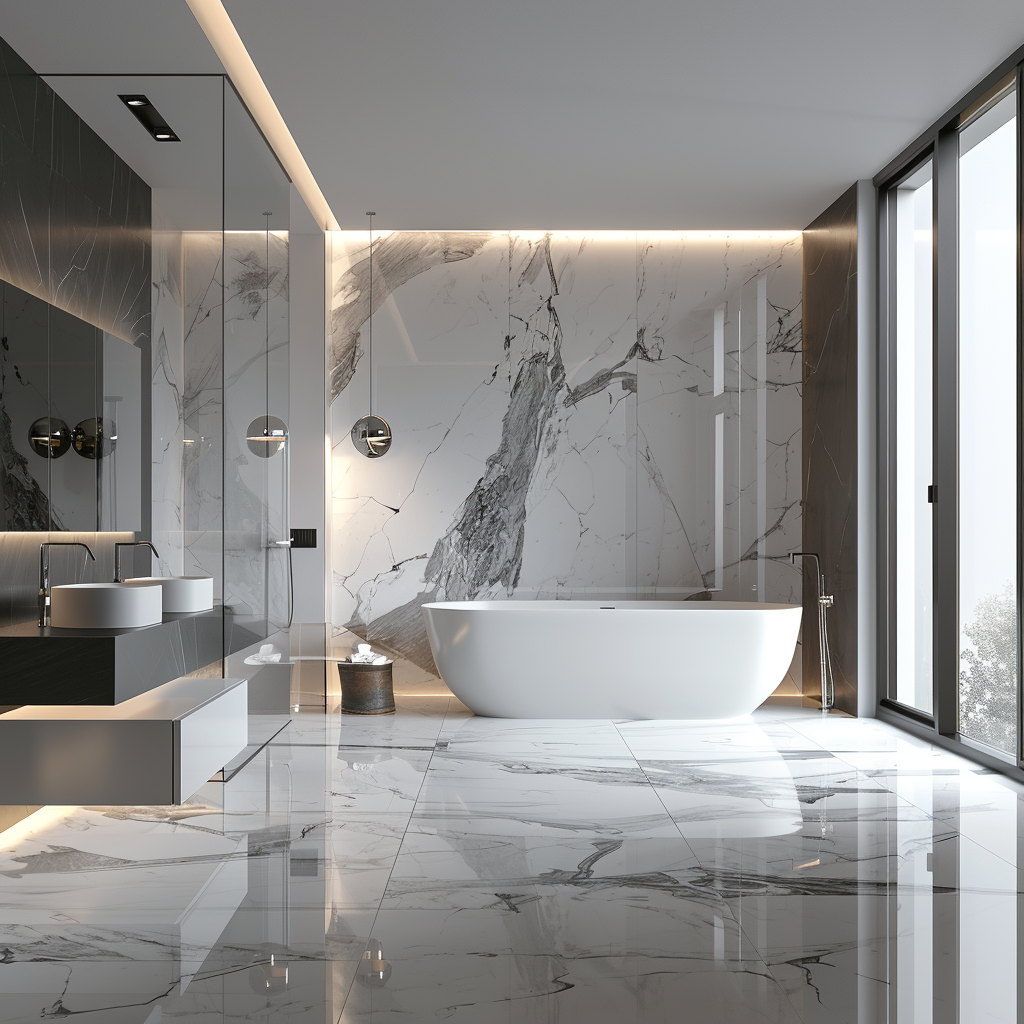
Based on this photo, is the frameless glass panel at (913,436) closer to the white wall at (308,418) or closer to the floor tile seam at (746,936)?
the floor tile seam at (746,936)

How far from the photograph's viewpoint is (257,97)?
433cm

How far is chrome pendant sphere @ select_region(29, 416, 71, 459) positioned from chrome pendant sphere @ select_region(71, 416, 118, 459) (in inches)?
1.8

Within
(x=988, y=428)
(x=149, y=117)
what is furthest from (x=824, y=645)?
(x=149, y=117)

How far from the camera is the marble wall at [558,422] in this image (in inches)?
241

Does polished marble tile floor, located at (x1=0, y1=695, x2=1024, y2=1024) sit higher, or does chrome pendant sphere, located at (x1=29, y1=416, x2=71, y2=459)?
chrome pendant sphere, located at (x1=29, y1=416, x2=71, y2=459)

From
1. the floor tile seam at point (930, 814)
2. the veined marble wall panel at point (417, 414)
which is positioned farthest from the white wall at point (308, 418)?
the floor tile seam at point (930, 814)

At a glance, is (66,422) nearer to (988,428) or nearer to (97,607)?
(97,607)

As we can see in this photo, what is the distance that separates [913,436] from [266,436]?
130 inches

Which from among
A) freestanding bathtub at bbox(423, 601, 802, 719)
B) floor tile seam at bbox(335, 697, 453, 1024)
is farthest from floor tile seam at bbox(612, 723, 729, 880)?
floor tile seam at bbox(335, 697, 453, 1024)

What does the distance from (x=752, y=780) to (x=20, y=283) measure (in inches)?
128

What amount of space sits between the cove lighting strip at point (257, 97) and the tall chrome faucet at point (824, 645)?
140 inches

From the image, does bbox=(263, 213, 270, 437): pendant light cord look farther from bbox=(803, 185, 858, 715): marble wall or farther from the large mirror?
bbox=(803, 185, 858, 715): marble wall

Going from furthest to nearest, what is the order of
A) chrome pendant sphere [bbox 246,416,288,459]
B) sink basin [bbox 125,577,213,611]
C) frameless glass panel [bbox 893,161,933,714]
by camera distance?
1. frameless glass panel [bbox 893,161,933,714]
2. chrome pendant sphere [bbox 246,416,288,459]
3. sink basin [bbox 125,577,213,611]

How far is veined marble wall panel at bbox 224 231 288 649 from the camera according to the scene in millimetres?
3924
